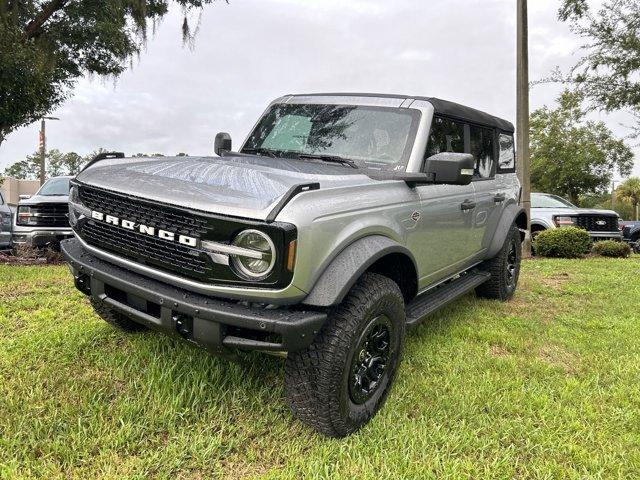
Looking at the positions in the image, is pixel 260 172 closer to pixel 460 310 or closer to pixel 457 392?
pixel 457 392

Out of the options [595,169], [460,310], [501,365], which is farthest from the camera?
[595,169]

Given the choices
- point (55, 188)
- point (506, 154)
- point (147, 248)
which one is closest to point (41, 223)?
point (55, 188)

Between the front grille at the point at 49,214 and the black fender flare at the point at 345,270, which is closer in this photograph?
the black fender flare at the point at 345,270

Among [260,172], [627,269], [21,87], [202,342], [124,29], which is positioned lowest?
[627,269]

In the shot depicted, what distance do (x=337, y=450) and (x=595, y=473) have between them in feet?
3.93

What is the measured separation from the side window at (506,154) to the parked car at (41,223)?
21.7 feet

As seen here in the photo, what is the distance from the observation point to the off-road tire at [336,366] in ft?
7.34

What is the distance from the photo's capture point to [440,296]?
3609mm

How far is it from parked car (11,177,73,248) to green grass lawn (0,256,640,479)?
14.5ft

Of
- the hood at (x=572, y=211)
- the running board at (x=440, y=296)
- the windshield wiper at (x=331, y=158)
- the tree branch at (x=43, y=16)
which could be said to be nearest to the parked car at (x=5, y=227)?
the tree branch at (x=43, y=16)

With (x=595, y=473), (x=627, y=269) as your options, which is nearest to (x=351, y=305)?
(x=595, y=473)

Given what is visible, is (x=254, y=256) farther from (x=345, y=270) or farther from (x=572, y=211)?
(x=572, y=211)

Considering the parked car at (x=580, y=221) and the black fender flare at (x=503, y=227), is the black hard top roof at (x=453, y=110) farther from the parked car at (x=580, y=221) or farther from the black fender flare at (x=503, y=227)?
the parked car at (x=580, y=221)

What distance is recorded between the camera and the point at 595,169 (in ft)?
92.6
